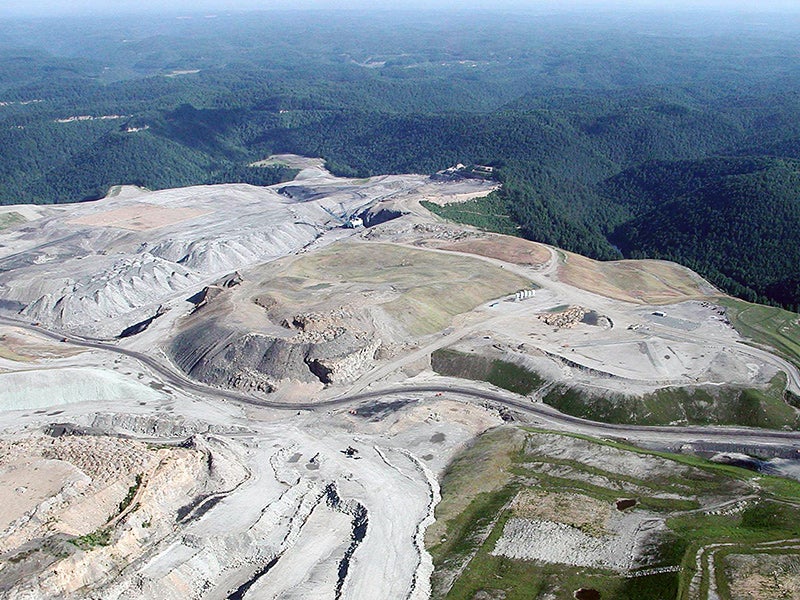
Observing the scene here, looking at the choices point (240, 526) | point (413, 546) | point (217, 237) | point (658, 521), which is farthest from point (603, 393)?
point (217, 237)

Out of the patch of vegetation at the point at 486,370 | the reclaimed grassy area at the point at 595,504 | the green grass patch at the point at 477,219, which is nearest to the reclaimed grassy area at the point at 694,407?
the patch of vegetation at the point at 486,370

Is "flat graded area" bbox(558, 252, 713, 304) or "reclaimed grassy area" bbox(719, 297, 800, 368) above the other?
"reclaimed grassy area" bbox(719, 297, 800, 368)

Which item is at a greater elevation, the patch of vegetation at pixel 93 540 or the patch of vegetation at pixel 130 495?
the patch of vegetation at pixel 93 540

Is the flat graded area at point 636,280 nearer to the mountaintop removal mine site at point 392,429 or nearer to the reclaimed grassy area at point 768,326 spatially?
the mountaintop removal mine site at point 392,429

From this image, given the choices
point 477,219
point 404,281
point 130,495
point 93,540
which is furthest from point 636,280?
point 93,540

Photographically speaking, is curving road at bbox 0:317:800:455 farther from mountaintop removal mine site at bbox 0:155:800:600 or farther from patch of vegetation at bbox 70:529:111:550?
patch of vegetation at bbox 70:529:111:550

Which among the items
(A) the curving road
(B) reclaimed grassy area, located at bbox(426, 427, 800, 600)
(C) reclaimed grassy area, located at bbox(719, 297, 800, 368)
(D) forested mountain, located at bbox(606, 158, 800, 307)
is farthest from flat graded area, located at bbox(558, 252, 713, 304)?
(B) reclaimed grassy area, located at bbox(426, 427, 800, 600)

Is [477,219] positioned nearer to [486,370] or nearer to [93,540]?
[486,370]
